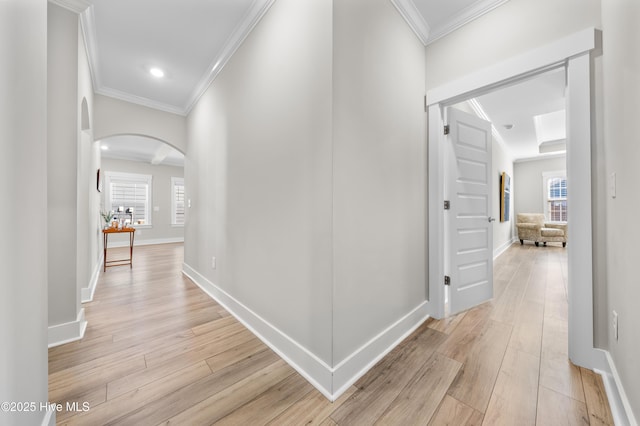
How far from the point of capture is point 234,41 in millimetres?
2215

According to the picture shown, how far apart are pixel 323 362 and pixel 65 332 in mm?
2059

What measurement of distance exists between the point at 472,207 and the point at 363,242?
1.56 metres

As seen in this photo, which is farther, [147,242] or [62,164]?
Answer: [147,242]

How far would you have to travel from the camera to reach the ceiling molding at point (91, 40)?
197cm

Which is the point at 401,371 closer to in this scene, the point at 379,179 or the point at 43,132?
the point at 379,179

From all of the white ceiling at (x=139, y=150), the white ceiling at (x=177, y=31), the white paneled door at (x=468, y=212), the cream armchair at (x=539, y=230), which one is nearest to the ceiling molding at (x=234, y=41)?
the white ceiling at (x=177, y=31)

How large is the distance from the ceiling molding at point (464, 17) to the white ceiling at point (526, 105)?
3.15ft

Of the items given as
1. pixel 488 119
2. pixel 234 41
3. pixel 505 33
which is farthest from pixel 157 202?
pixel 488 119

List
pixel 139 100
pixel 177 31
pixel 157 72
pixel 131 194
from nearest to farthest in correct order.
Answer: pixel 177 31 < pixel 157 72 < pixel 139 100 < pixel 131 194

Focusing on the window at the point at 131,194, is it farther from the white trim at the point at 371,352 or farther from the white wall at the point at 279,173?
the white trim at the point at 371,352

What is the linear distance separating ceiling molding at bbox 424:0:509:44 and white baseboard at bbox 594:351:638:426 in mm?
2484

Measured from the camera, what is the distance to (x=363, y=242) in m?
1.47

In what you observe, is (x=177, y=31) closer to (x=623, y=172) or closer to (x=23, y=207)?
(x=23, y=207)

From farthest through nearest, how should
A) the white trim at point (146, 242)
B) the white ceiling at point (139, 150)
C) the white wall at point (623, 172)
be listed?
the white trim at point (146, 242), the white ceiling at point (139, 150), the white wall at point (623, 172)
